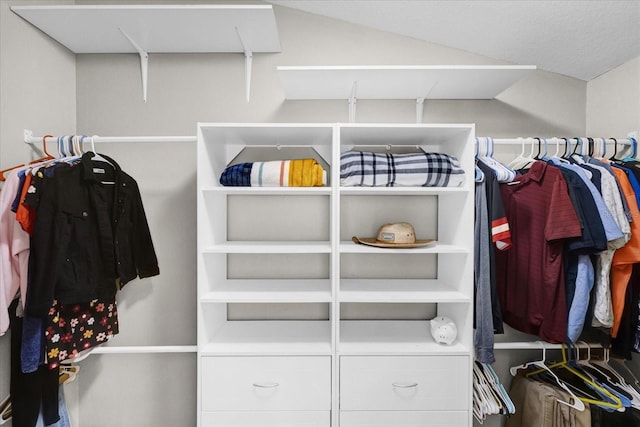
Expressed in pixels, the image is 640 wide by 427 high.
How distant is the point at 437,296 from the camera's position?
5.16 ft

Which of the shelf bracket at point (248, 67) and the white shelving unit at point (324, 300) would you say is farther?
the shelf bracket at point (248, 67)

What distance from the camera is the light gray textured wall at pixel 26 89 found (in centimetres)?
156

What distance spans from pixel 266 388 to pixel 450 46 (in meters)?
2.05

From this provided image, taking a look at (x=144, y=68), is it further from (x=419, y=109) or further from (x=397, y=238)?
(x=397, y=238)

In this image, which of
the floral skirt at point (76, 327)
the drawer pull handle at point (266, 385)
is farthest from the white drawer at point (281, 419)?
the floral skirt at point (76, 327)

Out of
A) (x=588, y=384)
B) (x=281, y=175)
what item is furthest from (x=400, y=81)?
(x=588, y=384)

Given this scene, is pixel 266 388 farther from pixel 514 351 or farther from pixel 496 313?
pixel 514 351

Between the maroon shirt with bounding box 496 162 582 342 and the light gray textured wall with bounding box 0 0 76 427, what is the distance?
2.33 meters

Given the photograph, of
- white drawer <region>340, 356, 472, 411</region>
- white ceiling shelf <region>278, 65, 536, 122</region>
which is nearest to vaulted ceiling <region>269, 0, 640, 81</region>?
white ceiling shelf <region>278, 65, 536, 122</region>

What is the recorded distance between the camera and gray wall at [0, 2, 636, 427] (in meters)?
1.97

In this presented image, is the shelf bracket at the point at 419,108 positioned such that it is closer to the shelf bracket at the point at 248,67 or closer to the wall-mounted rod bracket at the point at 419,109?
the wall-mounted rod bracket at the point at 419,109

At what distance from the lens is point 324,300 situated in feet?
5.09

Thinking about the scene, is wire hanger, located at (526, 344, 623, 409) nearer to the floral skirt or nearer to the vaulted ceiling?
the vaulted ceiling

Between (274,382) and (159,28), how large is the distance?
70.0 inches
